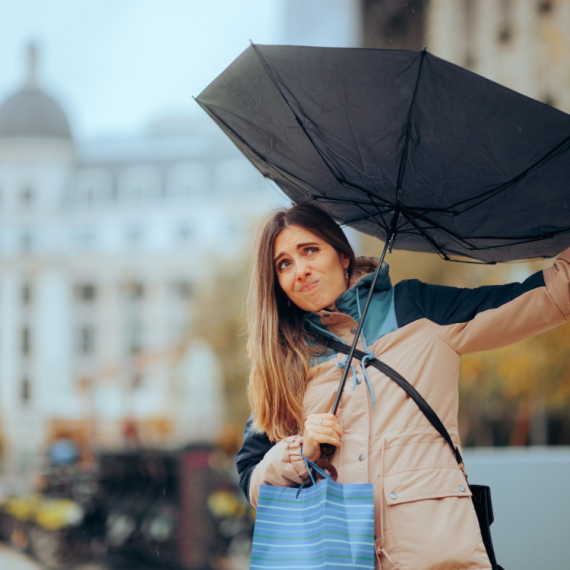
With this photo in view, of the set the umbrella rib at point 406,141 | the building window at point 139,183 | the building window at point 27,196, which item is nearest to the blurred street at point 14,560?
the building window at point 27,196

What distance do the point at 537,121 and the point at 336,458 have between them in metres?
0.92

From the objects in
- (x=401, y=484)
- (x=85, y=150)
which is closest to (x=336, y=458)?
(x=401, y=484)

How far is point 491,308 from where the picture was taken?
5.57 feet

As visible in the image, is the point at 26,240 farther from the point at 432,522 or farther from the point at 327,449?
the point at 432,522

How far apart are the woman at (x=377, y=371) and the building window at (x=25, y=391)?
1570 centimetres

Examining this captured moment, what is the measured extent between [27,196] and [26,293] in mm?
2719

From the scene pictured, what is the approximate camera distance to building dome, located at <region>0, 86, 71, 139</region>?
14.5 metres

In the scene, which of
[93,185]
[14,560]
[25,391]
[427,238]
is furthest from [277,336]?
[93,185]

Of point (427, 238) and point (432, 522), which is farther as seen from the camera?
point (427, 238)

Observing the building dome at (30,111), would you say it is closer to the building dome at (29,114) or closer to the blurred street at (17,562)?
the building dome at (29,114)

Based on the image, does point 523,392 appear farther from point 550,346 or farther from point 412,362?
point 412,362

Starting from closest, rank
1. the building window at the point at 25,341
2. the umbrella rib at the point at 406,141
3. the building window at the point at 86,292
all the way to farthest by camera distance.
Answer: the umbrella rib at the point at 406,141
the building window at the point at 25,341
the building window at the point at 86,292

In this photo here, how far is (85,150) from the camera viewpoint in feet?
61.7

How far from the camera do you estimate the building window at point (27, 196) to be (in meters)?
16.6
